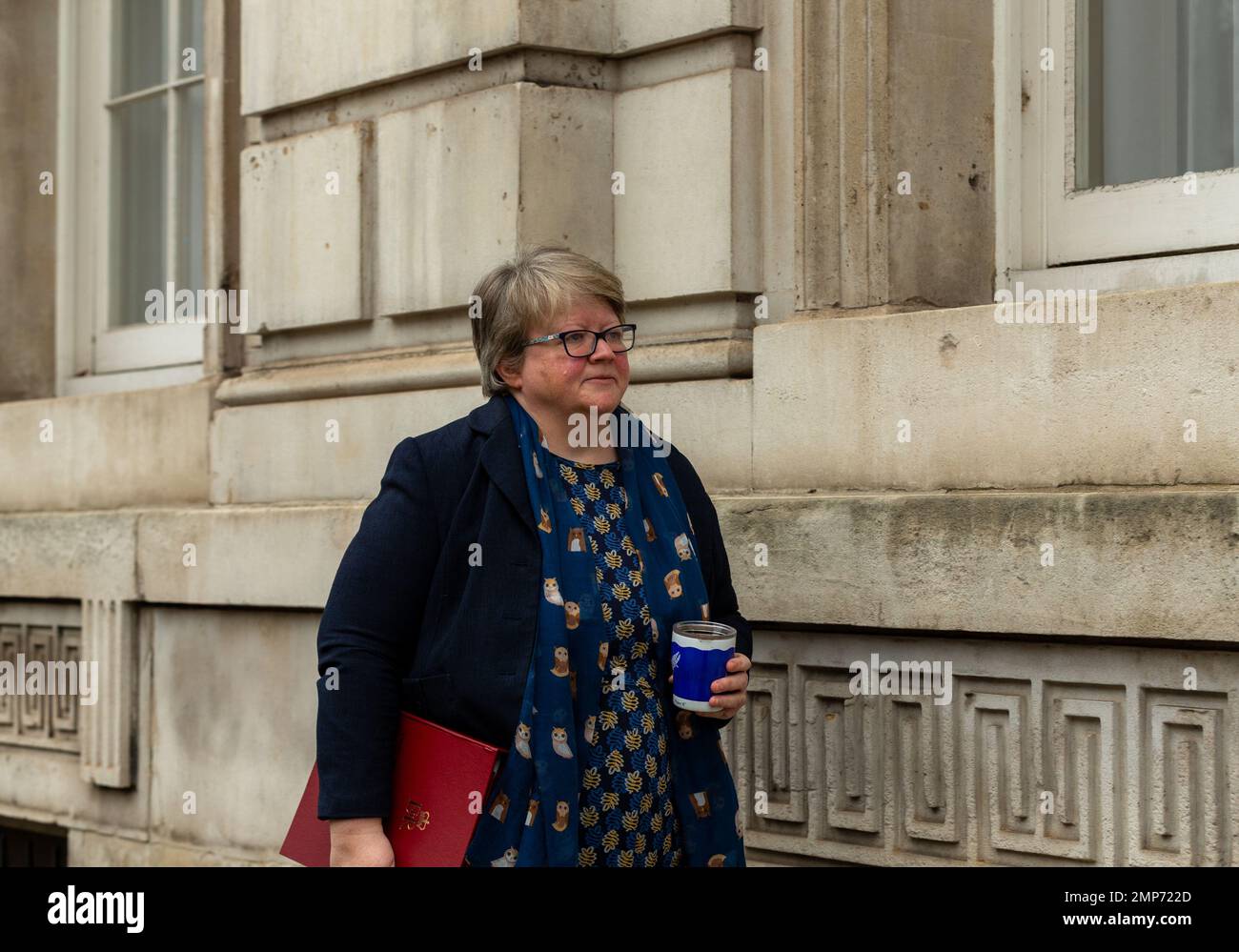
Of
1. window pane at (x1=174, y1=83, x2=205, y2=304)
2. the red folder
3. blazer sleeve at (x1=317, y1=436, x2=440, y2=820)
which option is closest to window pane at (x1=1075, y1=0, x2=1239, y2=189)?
blazer sleeve at (x1=317, y1=436, x2=440, y2=820)

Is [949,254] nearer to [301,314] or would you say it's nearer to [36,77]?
[301,314]

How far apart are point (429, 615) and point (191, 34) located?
4373 millimetres

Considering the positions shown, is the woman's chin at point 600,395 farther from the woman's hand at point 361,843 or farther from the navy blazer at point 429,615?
the woman's hand at point 361,843

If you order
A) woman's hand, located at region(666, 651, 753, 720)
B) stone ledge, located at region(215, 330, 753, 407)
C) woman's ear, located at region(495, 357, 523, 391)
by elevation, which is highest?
stone ledge, located at region(215, 330, 753, 407)

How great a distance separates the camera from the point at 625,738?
11.4 ft

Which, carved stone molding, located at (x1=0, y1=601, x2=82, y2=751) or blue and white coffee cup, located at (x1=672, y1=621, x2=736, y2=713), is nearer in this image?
blue and white coffee cup, located at (x1=672, y1=621, x2=736, y2=713)

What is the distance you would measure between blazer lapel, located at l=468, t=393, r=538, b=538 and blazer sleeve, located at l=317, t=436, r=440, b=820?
0.13 m

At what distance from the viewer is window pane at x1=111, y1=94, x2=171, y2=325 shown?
740cm

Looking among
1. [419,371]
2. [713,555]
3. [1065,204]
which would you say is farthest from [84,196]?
[713,555]

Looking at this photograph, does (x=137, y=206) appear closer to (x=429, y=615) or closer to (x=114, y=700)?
(x=114, y=700)

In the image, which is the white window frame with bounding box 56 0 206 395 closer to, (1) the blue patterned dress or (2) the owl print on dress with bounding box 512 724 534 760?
(1) the blue patterned dress

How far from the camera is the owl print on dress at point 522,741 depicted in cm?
340

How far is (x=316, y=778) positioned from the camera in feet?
11.6

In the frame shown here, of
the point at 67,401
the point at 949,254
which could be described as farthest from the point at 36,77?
the point at 949,254
